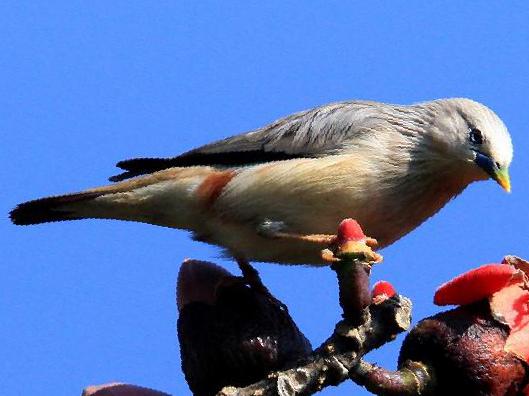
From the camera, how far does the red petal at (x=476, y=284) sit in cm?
347

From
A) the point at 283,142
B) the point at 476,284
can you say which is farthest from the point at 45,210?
the point at 476,284

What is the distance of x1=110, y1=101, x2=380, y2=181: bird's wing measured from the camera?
6363 millimetres

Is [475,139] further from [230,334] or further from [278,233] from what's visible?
[230,334]

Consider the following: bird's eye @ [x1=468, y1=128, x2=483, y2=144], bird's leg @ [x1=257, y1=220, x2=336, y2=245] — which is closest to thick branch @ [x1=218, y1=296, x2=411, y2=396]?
bird's leg @ [x1=257, y1=220, x2=336, y2=245]

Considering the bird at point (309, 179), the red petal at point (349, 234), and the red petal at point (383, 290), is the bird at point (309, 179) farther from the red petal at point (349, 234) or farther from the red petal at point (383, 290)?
the red petal at point (349, 234)

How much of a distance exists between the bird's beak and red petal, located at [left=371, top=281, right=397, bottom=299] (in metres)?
1.78

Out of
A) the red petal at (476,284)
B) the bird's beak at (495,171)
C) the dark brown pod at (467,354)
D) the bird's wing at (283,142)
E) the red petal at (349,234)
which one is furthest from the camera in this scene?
the bird's wing at (283,142)

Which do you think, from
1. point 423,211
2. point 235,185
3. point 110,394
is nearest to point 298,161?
point 235,185

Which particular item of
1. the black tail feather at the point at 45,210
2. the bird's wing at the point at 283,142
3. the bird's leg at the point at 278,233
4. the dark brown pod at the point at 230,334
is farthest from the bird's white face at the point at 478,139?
the black tail feather at the point at 45,210

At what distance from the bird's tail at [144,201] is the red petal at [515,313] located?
320 centimetres

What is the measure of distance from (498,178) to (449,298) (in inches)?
90.7

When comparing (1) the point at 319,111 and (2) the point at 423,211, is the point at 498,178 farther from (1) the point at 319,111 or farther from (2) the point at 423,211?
(1) the point at 319,111

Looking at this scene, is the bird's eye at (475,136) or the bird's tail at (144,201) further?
the bird's tail at (144,201)

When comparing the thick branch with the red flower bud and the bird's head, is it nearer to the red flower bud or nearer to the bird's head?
the red flower bud
